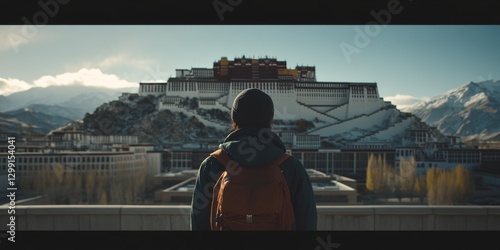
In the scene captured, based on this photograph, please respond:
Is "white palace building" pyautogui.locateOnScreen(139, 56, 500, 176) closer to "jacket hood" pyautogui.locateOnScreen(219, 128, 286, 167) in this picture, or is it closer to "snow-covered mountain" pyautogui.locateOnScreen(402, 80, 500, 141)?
"snow-covered mountain" pyautogui.locateOnScreen(402, 80, 500, 141)

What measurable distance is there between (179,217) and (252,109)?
1.46 meters

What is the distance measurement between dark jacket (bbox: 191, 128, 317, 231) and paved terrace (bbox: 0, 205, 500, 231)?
4.14 feet

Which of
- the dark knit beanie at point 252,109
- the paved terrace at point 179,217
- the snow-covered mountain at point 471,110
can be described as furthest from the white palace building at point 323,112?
the dark knit beanie at point 252,109

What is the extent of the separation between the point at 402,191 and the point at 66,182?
19061mm

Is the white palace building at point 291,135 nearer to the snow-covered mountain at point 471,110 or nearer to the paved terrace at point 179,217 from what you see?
the snow-covered mountain at point 471,110

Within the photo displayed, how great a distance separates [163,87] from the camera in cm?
3403

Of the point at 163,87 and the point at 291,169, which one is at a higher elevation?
the point at 163,87

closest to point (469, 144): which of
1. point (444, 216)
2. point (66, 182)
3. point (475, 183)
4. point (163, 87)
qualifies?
point (475, 183)

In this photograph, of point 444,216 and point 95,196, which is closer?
point 444,216

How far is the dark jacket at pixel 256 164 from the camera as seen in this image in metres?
1.11
